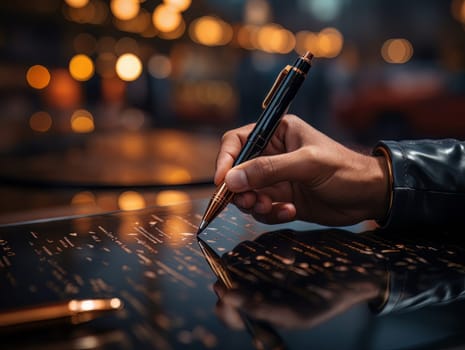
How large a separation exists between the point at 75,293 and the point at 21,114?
4.99 m

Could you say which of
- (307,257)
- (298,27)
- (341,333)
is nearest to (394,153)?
(307,257)

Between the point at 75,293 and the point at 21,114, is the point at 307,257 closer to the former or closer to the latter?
the point at 75,293

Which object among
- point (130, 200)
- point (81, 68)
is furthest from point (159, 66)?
point (130, 200)

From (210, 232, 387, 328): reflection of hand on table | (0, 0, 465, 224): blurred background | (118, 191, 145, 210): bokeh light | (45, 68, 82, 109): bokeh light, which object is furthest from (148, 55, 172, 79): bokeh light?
(210, 232, 387, 328): reflection of hand on table

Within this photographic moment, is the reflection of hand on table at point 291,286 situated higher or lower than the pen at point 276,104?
lower

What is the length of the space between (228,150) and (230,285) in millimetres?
287

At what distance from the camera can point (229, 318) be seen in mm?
381

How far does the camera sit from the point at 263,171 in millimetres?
609

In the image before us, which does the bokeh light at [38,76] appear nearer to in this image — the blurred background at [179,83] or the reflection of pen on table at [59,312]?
the blurred background at [179,83]

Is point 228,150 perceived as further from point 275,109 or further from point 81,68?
point 81,68

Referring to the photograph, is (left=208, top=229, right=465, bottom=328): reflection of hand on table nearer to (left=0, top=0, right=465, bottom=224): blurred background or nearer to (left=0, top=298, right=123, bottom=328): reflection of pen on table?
(left=0, top=298, right=123, bottom=328): reflection of pen on table

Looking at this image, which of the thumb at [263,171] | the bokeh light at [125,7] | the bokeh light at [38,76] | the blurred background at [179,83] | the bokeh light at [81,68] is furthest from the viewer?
the bokeh light at [81,68]

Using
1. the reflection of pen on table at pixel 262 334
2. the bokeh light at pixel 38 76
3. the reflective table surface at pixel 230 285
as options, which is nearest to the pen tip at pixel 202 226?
the reflective table surface at pixel 230 285

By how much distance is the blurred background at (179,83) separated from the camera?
171 centimetres
